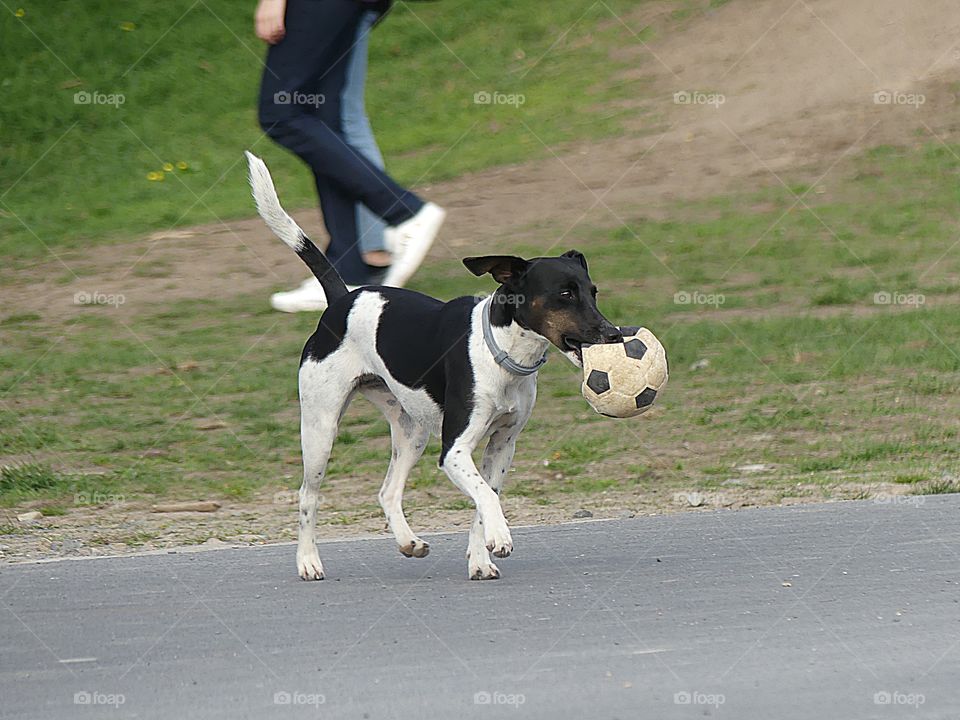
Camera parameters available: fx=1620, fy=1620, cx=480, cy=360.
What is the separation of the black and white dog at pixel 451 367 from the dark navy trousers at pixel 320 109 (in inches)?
145

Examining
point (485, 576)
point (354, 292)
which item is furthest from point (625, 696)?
point (354, 292)

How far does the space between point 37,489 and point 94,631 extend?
293 centimetres

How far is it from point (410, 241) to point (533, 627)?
18.8ft

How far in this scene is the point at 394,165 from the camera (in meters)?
16.9

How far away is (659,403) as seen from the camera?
10.3 metres

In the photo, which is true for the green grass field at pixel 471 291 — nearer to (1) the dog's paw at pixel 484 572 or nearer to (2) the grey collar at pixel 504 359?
(1) the dog's paw at pixel 484 572

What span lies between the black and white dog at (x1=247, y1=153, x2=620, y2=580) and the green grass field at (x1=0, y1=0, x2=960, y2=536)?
1652 millimetres

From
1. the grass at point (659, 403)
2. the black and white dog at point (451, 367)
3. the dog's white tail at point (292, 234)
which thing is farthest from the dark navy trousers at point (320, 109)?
the black and white dog at point (451, 367)

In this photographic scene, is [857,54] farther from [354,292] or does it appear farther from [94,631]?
[94,631]

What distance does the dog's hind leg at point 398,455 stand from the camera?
22.4 ft

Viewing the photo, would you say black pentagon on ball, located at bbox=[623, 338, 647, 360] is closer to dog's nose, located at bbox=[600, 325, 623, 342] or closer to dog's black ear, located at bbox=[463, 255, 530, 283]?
dog's nose, located at bbox=[600, 325, 623, 342]
